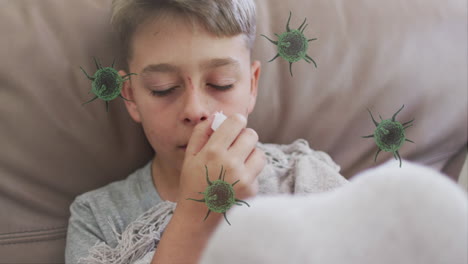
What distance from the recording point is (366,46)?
1.76 ft

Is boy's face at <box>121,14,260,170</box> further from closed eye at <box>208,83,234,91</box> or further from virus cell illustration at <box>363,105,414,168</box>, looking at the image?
virus cell illustration at <box>363,105,414,168</box>

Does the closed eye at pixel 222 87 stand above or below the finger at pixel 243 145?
above

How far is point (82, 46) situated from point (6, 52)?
71mm

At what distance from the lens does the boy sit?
371mm

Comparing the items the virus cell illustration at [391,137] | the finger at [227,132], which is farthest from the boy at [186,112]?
the virus cell illustration at [391,137]

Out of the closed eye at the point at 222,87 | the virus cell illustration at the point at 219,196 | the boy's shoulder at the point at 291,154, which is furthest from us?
the boy's shoulder at the point at 291,154

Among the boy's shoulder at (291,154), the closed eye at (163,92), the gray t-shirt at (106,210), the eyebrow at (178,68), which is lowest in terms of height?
the gray t-shirt at (106,210)

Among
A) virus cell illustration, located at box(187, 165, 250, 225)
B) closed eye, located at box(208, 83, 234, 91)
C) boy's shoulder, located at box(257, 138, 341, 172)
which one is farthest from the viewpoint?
boy's shoulder, located at box(257, 138, 341, 172)

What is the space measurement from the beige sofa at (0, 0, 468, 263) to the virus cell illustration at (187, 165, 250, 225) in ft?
0.61

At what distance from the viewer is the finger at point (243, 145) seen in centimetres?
39

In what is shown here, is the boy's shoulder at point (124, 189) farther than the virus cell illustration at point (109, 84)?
Yes

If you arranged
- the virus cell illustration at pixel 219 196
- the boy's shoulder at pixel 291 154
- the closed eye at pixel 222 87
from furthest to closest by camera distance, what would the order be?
the boy's shoulder at pixel 291 154 → the closed eye at pixel 222 87 → the virus cell illustration at pixel 219 196

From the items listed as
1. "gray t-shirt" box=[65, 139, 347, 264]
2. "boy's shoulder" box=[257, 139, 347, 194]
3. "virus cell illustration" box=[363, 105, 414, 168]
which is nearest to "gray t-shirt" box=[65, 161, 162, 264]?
"gray t-shirt" box=[65, 139, 347, 264]

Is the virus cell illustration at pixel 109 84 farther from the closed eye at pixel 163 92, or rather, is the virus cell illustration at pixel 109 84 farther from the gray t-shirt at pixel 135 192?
the gray t-shirt at pixel 135 192
